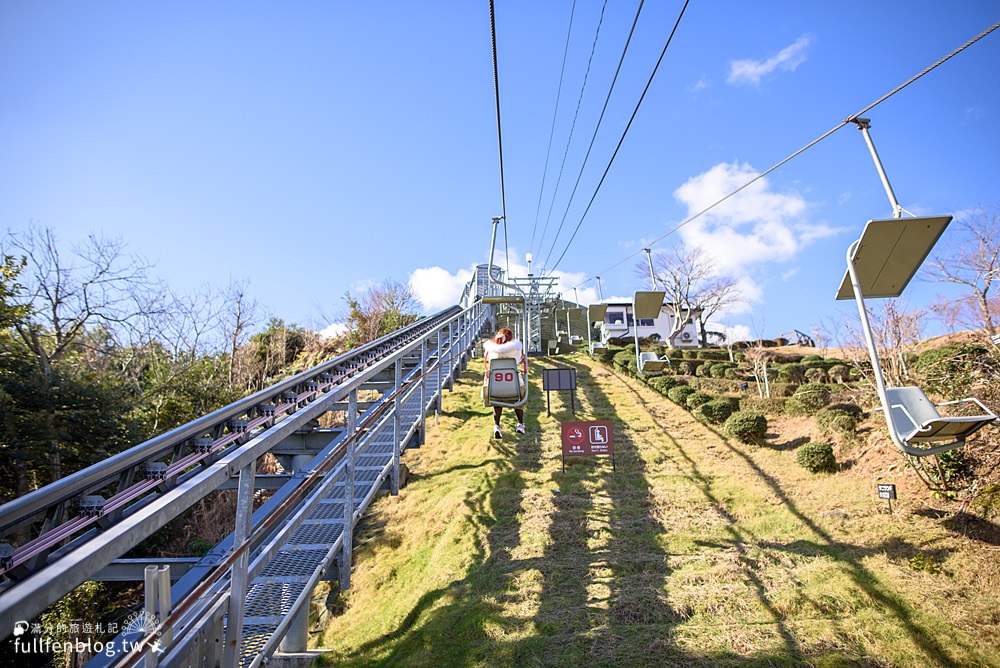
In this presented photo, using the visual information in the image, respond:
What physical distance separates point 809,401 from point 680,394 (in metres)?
3.06

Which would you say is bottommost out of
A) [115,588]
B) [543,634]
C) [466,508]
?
[115,588]

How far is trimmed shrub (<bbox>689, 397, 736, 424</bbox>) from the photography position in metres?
12.0

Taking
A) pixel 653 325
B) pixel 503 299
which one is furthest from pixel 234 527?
pixel 653 325

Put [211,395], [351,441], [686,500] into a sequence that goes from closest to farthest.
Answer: [351,441] → [686,500] → [211,395]

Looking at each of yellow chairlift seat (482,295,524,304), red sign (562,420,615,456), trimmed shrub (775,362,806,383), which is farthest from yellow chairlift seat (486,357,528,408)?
trimmed shrub (775,362,806,383)

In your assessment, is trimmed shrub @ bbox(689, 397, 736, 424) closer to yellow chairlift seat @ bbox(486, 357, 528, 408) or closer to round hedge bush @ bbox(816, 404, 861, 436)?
round hedge bush @ bbox(816, 404, 861, 436)

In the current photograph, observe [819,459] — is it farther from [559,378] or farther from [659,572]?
[559,378]

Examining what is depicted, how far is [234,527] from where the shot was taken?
3562 mm

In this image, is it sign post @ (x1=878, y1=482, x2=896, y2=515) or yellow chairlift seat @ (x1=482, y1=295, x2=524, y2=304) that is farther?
yellow chairlift seat @ (x1=482, y1=295, x2=524, y2=304)

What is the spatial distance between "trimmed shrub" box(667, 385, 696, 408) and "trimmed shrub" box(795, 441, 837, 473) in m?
4.52

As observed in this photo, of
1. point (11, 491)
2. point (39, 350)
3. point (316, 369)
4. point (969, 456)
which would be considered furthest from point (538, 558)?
point (39, 350)

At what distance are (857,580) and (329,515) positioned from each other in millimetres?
5666

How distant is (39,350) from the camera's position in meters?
10.5

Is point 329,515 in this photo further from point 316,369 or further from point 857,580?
point 857,580
